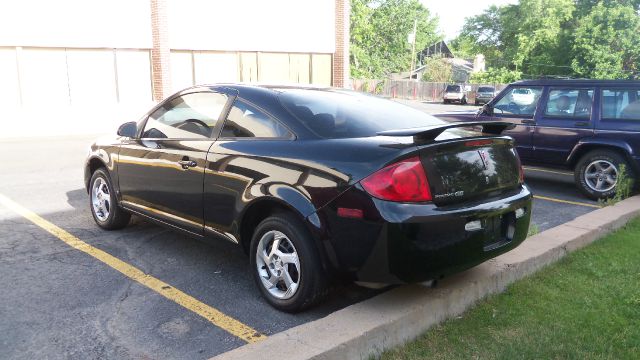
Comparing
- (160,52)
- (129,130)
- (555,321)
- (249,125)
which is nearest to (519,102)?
(555,321)

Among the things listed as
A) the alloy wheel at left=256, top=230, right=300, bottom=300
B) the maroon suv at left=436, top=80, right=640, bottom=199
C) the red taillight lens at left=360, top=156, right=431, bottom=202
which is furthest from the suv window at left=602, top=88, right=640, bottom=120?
the alloy wheel at left=256, top=230, right=300, bottom=300

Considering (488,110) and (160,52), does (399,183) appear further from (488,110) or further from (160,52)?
(160,52)

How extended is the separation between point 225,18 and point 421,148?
19524 millimetres

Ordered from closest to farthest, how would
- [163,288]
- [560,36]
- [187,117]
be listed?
[163,288]
[187,117]
[560,36]

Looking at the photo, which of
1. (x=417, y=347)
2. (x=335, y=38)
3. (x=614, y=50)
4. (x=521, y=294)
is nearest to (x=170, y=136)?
(x=417, y=347)

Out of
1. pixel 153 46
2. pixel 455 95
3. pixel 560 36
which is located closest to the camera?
pixel 153 46

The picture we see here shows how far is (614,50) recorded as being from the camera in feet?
152

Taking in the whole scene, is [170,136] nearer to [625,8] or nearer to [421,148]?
Answer: [421,148]

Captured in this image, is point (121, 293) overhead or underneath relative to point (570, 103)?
underneath

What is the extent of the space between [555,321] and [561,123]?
205 inches

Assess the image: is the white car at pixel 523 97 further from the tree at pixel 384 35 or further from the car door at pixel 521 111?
the tree at pixel 384 35

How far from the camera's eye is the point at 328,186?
11.7 ft

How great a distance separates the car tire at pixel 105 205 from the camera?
569cm

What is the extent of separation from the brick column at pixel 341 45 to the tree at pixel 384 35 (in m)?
44.9
